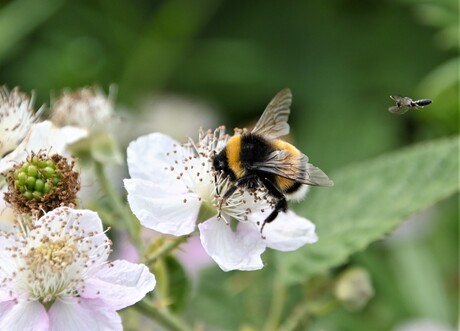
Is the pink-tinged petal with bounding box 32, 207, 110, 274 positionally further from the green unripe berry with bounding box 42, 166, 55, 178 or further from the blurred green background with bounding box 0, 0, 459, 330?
the blurred green background with bounding box 0, 0, 459, 330

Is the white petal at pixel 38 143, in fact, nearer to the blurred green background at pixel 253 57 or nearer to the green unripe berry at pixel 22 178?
the green unripe berry at pixel 22 178

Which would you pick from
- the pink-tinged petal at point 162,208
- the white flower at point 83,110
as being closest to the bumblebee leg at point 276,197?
the pink-tinged petal at point 162,208

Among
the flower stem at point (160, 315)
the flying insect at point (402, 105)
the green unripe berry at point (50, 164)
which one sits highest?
the flying insect at point (402, 105)

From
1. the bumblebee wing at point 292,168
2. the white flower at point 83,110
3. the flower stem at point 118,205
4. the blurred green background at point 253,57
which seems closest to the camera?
the bumblebee wing at point 292,168

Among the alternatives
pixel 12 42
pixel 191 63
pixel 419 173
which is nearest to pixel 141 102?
pixel 191 63

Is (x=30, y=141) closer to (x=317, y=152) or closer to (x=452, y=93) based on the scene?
Answer: (x=452, y=93)
